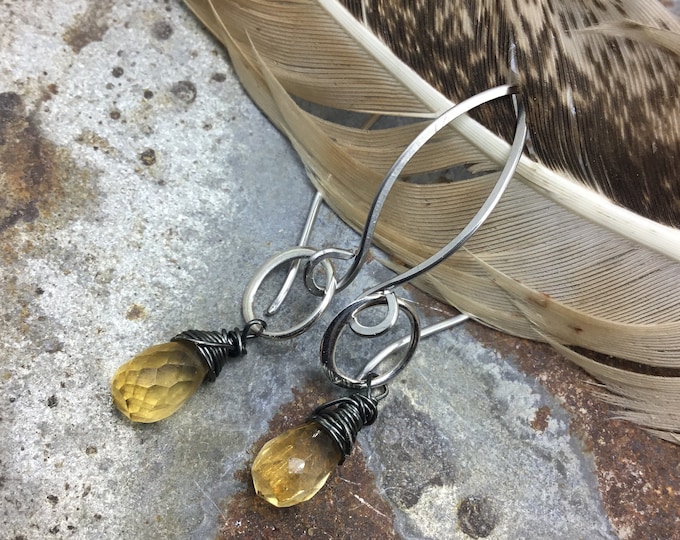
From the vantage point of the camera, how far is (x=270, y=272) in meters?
1.14

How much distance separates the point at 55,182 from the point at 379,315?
64 centimetres

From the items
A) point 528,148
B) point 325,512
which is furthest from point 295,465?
point 528,148

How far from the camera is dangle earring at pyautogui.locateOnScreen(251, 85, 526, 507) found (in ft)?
3.08

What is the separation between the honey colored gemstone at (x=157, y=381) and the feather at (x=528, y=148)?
42cm

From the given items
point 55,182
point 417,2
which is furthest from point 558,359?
point 55,182

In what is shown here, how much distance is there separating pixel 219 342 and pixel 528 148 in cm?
61

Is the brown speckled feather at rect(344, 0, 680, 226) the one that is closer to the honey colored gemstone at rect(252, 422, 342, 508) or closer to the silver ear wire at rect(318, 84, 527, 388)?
the silver ear wire at rect(318, 84, 527, 388)

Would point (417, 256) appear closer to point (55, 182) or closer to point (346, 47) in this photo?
point (346, 47)

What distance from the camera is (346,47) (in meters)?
1.13

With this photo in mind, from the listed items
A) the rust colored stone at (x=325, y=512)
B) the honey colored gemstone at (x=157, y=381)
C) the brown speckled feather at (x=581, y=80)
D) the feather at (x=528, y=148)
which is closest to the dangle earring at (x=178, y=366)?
the honey colored gemstone at (x=157, y=381)

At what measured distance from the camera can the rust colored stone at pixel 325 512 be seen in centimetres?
97

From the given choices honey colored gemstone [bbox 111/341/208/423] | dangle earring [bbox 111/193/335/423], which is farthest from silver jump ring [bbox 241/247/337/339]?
honey colored gemstone [bbox 111/341/208/423]

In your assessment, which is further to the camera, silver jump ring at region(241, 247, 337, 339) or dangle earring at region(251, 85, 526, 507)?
silver jump ring at region(241, 247, 337, 339)

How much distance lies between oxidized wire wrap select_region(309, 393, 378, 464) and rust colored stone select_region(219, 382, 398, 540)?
2.4 inches
